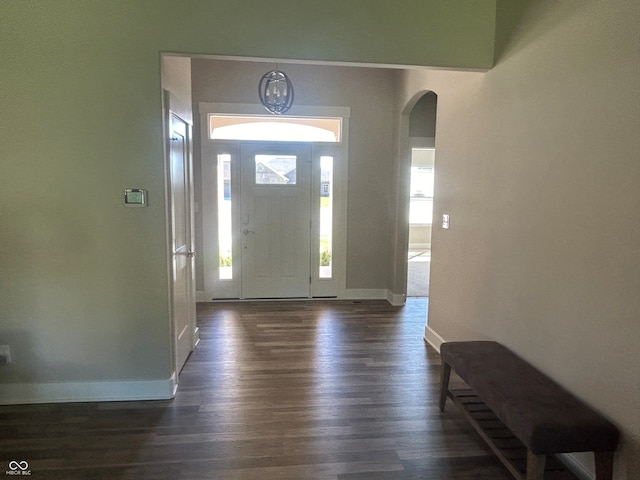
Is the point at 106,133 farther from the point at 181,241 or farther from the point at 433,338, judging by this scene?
the point at 433,338

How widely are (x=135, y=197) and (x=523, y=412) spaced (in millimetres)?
2546

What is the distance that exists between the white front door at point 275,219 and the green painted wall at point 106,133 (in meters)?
2.55

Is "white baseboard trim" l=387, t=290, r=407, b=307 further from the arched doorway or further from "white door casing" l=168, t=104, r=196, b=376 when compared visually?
"white door casing" l=168, t=104, r=196, b=376

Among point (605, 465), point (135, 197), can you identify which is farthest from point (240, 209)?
point (605, 465)

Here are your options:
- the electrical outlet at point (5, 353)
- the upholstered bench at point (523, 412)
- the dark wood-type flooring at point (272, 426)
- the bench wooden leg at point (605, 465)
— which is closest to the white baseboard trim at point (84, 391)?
the dark wood-type flooring at point (272, 426)

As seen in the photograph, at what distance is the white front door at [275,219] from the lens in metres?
5.29

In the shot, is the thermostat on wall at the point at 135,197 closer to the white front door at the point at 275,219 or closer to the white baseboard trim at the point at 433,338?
the white front door at the point at 275,219

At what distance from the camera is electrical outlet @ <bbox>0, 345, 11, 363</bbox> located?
2748mm

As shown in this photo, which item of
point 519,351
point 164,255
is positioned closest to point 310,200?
point 164,255

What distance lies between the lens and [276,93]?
365cm

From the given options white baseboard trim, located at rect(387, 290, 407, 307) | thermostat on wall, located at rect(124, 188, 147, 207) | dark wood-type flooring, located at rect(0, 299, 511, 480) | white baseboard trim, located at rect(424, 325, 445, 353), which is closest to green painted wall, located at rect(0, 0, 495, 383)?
thermostat on wall, located at rect(124, 188, 147, 207)

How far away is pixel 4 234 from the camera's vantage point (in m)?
2.68

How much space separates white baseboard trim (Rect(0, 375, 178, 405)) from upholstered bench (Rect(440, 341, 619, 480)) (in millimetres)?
1995

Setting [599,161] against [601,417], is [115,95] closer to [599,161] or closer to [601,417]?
[599,161]
